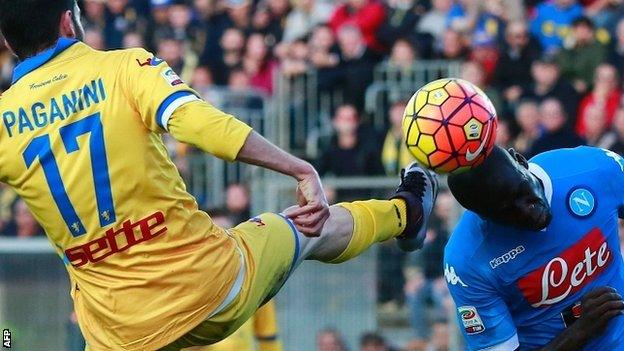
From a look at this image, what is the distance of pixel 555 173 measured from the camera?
22.8 feet

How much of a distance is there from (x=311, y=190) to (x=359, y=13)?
10.2m

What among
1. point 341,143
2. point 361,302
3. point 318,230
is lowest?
point 361,302

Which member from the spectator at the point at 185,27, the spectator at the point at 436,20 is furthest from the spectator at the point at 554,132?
the spectator at the point at 185,27

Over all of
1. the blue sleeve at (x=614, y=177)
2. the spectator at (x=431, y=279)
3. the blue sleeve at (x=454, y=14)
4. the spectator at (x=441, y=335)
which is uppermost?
the blue sleeve at (x=614, y=177)

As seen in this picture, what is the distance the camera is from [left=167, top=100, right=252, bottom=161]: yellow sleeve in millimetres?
6016

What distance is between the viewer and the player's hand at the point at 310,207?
247 inches

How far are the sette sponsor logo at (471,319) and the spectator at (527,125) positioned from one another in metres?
6.77

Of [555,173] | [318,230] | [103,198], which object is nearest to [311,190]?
[318,230]

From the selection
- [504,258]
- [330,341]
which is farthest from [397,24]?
[504,258]

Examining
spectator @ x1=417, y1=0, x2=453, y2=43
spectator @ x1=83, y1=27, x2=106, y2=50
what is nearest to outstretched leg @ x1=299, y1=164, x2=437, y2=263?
spectator @ x1=417, y1=0, x2=453, y2=43

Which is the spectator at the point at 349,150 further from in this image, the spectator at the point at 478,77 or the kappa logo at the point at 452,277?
the kappa logo at the point at 452,277

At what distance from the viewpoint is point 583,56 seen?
14.5 metres

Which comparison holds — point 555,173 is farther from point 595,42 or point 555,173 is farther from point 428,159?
point 595,42

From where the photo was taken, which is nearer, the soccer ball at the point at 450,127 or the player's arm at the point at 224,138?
the player's arm at the point at 224,138
